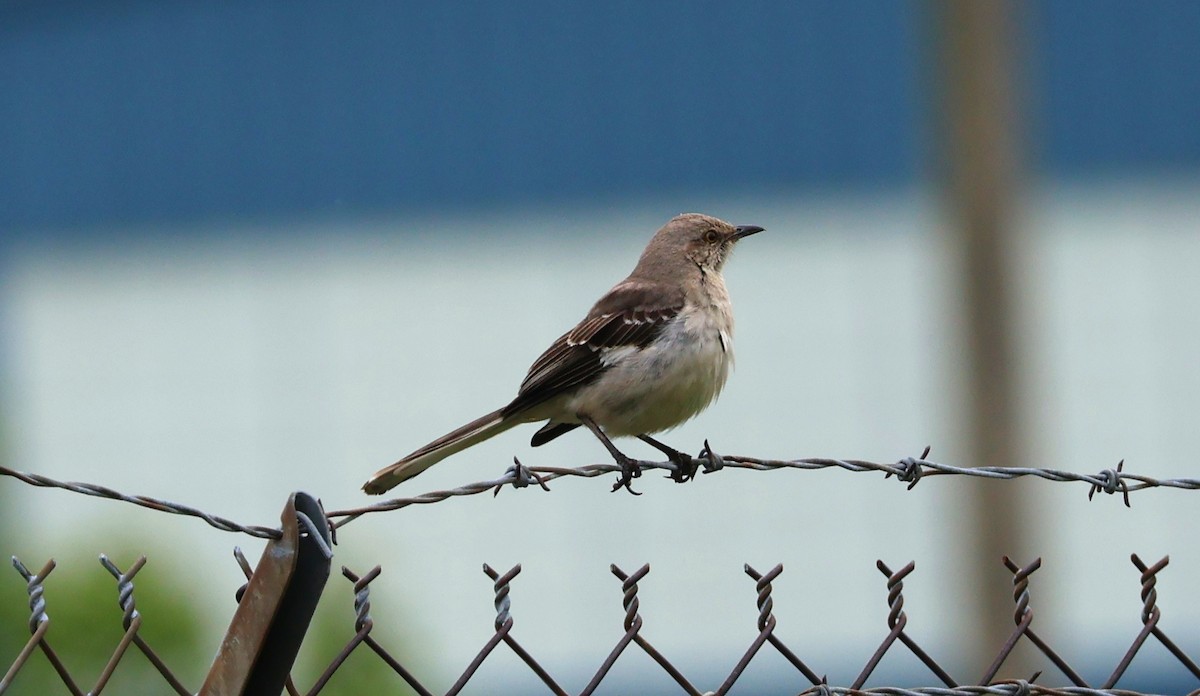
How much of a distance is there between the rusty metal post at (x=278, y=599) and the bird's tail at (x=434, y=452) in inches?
50.5

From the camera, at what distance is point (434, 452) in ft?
16.3

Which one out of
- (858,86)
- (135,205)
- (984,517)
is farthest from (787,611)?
(135,205)

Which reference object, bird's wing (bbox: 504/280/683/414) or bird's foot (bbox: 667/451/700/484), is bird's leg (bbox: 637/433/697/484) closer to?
bird's foot (bbox: 667/451/700/484)

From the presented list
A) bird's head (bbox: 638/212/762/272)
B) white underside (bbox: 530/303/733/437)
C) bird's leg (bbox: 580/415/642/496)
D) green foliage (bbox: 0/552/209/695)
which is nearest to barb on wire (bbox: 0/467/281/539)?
bird's leg (bbox: 580/415/642/496)

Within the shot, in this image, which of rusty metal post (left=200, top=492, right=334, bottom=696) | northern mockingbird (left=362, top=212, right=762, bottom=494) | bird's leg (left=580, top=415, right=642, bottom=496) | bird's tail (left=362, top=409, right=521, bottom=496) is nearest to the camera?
rusty metal post (left=200, top=492, right=334, bottom=696)

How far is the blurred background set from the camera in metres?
15.1

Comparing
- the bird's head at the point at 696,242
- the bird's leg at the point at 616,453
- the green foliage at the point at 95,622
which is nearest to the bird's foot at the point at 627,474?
the bird's leg at the point at 616,453

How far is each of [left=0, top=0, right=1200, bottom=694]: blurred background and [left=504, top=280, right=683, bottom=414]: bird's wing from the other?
814 cm

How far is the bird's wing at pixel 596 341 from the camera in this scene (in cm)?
580

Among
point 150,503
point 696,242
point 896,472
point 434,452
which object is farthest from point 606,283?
point 150,503

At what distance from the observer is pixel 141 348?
16.9m

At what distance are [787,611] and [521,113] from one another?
563 centimetres

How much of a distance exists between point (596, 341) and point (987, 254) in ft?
11.9

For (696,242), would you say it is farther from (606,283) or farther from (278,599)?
(606,283)
